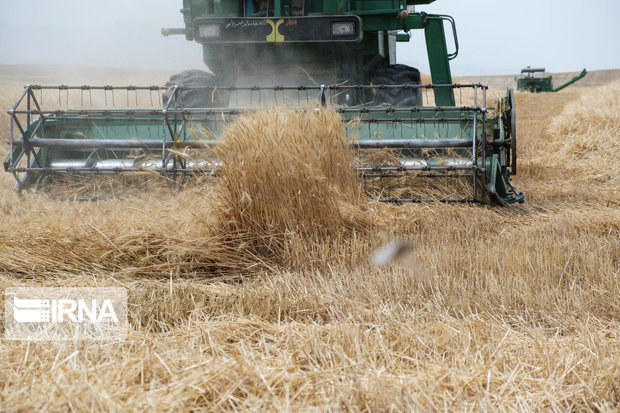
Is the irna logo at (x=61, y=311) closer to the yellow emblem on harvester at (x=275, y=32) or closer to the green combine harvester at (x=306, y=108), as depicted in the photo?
the green combine harvester at (x=306, y=108)

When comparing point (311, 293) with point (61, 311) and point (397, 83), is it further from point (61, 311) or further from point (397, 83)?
point (397, 83)

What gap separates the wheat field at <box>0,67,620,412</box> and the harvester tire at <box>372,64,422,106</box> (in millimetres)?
2075

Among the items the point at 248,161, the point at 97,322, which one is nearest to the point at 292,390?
the point at 97,322

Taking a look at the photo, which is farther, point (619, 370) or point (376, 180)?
point (376, 180)

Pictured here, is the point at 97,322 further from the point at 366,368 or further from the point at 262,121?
the point at 262,121

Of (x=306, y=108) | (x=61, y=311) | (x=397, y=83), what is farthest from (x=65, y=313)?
(x=397, y=83)

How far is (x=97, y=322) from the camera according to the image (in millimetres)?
2545

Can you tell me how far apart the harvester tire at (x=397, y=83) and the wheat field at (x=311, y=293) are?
2.07m

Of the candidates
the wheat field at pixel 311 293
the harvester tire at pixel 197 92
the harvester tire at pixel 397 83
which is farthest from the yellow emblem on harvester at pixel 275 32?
the wheat field at pixel 311 293

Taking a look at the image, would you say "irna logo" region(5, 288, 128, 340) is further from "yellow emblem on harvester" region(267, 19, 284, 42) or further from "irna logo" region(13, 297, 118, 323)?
"yellow emblem on harvester" region(267, 19, 284, 42)

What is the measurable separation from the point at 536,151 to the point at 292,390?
30.7 feet

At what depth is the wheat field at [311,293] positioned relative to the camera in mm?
1891

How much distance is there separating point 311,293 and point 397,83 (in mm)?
4527

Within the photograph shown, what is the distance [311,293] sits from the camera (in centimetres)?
293
